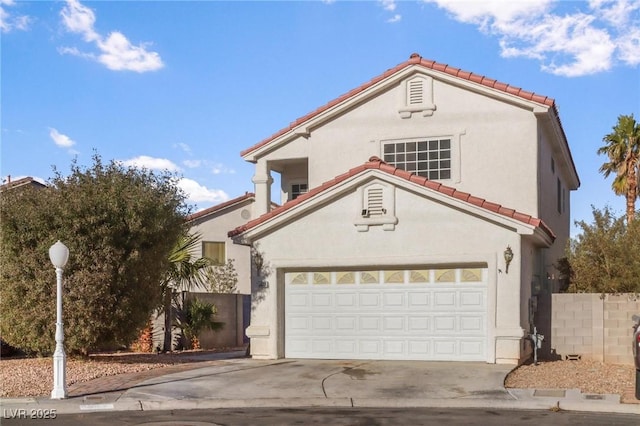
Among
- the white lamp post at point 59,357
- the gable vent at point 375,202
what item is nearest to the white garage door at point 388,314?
the gable vent at point 375,202

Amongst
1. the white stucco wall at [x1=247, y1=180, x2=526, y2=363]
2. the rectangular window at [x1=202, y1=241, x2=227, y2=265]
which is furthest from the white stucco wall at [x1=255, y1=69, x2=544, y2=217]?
the rectangular window at [x1=202, y1=241, x2=227, y2=265]

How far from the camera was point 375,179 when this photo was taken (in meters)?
17.6

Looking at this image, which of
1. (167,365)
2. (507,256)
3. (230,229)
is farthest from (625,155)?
(167,365)

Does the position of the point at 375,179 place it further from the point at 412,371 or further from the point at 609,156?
the point at 609,156

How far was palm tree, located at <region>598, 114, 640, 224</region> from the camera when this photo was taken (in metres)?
36.5

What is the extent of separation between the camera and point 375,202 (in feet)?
58.0

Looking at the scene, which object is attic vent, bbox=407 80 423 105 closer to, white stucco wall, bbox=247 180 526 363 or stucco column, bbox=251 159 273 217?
white stucco wall, bbox=247 180 526 363

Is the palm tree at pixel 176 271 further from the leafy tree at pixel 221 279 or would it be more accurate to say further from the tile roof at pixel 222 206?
the tile roof at pixel 222 206

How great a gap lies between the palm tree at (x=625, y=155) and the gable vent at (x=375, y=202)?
898 inches

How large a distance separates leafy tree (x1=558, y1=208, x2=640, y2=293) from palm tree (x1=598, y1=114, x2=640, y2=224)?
18733mm

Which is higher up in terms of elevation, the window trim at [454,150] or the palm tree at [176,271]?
the window trim at [454,150]

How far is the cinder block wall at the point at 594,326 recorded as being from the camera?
17.1 metres

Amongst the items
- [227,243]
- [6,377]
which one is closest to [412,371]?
[6,377]

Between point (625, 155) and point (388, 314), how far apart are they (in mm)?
24216
